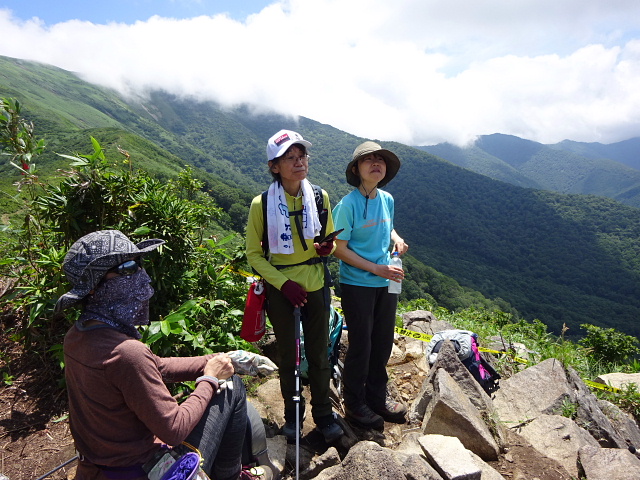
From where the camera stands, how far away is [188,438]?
2.03 meters

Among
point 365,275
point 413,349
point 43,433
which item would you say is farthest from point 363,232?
point 43,433

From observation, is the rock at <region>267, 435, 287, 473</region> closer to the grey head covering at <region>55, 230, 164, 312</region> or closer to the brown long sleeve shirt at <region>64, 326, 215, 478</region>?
the brown long sleeve shirt at <region>64, 326, 215, 478</region>

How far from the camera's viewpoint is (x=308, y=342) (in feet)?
10.2

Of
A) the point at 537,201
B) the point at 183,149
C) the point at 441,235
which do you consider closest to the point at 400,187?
the point at 441,235

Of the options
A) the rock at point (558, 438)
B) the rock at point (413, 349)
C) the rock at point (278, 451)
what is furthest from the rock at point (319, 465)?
the rock at point (413, 349)

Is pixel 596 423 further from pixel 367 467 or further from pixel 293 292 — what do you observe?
pixel 293 292

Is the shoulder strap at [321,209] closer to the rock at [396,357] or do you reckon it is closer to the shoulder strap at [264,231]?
the shoulder strap at [264,231]

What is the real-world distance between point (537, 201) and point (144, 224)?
607 feet

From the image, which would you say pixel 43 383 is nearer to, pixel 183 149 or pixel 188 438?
pixel 188 438

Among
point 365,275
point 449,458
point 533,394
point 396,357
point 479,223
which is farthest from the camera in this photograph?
point 479,223

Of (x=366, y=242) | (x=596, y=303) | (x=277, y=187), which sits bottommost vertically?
(x=596, y=303)

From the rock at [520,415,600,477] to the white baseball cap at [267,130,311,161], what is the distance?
329 cm

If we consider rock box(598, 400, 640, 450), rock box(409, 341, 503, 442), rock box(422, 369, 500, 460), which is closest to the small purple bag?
rock box(422, 369, 500, 460)

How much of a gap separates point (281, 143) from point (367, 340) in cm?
180
